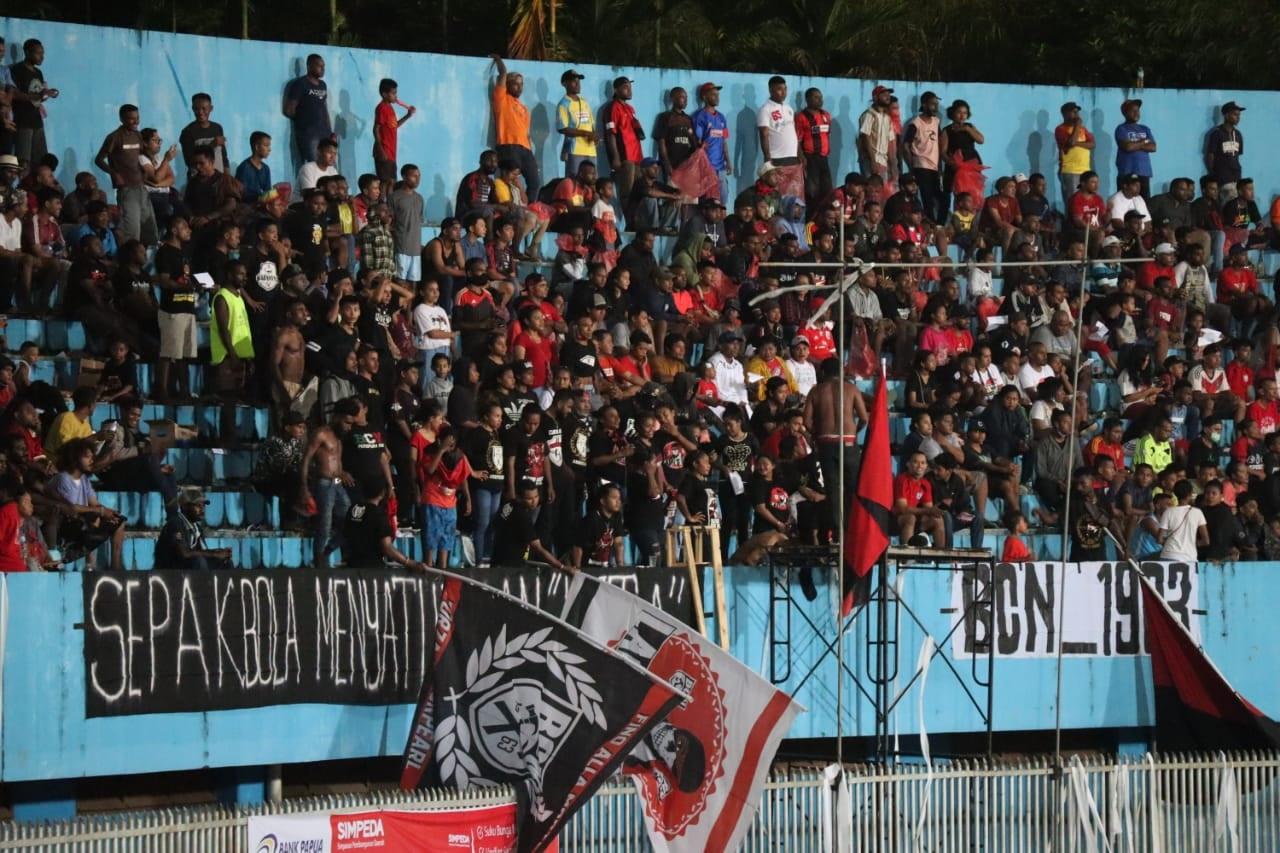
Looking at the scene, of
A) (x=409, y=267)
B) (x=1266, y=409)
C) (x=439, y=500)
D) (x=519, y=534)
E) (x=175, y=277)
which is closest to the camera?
(x=439, y=500)

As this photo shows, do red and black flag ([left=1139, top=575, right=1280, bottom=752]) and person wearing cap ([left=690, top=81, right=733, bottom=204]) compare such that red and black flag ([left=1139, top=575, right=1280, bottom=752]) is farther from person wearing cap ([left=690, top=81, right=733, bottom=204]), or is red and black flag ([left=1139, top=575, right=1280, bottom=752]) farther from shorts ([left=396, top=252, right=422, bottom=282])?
person wearing cap ([left=690, top=81, right=733, bottom=204])

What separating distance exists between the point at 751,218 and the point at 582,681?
40.0ft

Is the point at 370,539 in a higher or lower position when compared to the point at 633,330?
lower

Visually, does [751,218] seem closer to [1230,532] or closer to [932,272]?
[932,272]

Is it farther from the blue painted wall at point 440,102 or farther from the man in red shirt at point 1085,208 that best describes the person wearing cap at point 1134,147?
the man in red shirt at point 1085,208

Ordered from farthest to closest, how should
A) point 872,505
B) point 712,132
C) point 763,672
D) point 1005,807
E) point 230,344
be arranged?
point 712,132 → point 230,344 → point 763,672 → point 872,505 → point 1005,807

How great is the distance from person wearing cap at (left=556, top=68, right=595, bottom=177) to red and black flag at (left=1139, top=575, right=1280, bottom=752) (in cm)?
Answer: 988

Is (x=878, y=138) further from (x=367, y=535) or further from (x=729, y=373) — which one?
(x=367, y=535)

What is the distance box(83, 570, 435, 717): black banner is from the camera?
56.0ft

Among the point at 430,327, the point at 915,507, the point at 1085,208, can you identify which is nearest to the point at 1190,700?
the point at 915,507

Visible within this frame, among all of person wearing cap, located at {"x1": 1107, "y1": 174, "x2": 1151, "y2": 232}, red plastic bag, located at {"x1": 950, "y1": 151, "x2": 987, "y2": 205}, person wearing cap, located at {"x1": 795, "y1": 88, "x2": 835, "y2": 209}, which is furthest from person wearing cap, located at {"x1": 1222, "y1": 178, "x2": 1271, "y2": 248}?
person wearing cap, located at {"x1": 795, "y1": 88, "x2": 835, "y2": 209}

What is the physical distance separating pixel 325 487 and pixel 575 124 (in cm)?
942

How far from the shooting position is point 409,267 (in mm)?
23906

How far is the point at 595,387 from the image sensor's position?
22.6 metres
